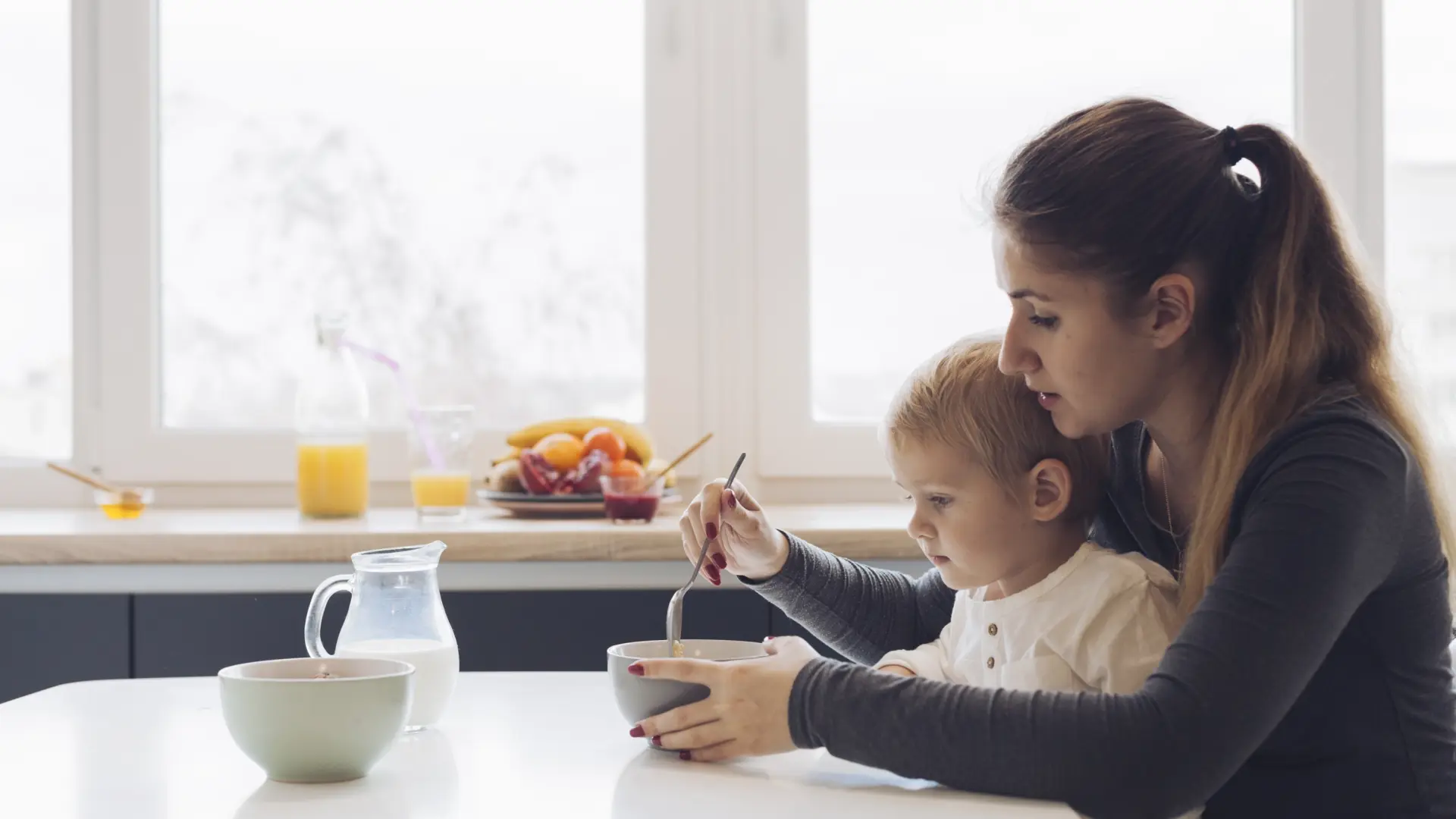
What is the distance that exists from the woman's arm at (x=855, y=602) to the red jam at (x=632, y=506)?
610 mm

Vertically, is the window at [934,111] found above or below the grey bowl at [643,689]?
above

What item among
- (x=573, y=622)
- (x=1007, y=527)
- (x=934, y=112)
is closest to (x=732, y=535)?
(x=1007, y=527)

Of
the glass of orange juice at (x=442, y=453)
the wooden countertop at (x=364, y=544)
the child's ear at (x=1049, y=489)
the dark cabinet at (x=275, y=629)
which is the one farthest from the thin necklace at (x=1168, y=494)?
the glass of orange juice at (x=442, y=453)

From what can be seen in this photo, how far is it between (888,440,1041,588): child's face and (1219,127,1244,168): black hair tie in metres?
0.31

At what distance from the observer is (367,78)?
2484 millimetres

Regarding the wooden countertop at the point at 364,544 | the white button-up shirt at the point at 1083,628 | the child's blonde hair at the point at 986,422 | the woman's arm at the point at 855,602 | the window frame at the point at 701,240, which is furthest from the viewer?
the window frame at the point at 701,240

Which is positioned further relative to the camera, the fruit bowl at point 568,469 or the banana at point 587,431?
the banana at point 587,431

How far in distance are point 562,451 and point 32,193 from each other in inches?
45.2

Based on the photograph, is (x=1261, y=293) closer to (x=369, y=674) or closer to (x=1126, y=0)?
(x=369, y=674)

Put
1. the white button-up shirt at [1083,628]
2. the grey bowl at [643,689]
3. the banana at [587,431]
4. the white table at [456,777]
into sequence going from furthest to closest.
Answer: the banana at [587,431], the white button-up shirt at [1083,628], the grey bowl at [643,689], the white table at [456,777]

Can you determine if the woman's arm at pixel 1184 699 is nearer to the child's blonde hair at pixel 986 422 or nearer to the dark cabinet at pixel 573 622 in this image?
the child's blonde hair at pixel 986 422

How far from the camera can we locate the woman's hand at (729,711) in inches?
37.2

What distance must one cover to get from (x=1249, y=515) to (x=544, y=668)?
1.14 m

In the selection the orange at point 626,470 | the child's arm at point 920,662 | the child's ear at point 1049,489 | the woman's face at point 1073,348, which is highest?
the woman's face at point 1073,348
